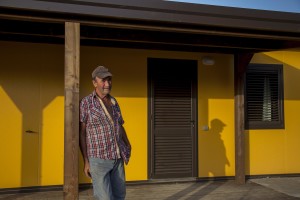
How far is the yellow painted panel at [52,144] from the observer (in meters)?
5.83

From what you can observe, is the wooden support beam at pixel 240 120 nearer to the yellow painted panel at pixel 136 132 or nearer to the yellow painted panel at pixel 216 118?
the yellow painted panel at pixel 216 118

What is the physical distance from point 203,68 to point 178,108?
91cm

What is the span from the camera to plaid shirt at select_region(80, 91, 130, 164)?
10.7ft

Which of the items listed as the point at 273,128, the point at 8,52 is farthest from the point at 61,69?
the point at 273,128

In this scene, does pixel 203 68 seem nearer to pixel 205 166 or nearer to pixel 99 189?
pixel 205 166

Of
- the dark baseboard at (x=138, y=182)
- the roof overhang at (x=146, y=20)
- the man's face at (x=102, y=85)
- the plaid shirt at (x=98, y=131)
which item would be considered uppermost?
the roof overhang at (x=146, y=20)

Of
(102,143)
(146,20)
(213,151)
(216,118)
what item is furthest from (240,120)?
(102,143)

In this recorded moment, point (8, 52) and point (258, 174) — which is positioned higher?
point (8, 52)

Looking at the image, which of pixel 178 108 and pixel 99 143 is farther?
pixel 178 108

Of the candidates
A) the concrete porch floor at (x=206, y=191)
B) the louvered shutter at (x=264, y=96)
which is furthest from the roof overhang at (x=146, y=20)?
the concrete porch floor at (x=206, y=191)

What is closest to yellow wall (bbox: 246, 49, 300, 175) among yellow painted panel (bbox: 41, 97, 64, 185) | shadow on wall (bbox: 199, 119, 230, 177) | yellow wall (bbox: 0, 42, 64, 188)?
shadow on wall (bbox: 199, 119, 230, 177)

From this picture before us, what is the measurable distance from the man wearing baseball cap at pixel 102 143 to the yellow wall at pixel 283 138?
412 cm

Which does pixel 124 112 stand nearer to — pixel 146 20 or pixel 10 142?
pixel 10 142

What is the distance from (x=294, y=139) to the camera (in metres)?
7.18
